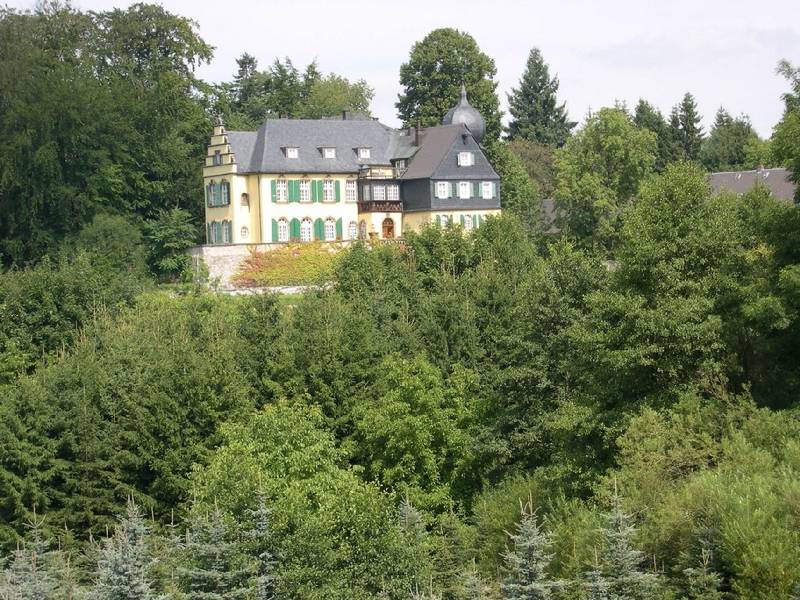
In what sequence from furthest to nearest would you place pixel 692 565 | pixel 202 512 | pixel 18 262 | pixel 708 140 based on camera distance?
pixel 708 140 → pixel 18 262 → pixel 202 512 → pixel 692 565

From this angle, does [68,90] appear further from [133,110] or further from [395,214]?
[395,214]

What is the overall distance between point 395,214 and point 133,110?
45.4 ft

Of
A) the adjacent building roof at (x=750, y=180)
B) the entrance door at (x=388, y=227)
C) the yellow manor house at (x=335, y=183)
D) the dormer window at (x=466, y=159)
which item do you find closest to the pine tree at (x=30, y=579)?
the yellow manor house at (x=335, y=183)

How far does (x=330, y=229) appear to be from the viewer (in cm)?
6581

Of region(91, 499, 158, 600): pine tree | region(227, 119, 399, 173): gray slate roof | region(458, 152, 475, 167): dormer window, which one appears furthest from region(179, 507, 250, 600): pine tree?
region(458, 152, 475, 167): dormer window

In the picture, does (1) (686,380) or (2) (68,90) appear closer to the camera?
(1) (686,380)

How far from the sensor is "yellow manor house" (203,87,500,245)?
65125mm

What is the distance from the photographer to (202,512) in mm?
31453

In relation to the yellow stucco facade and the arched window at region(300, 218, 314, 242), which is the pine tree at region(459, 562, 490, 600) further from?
the arched window at region(300, 218, 314, 242)

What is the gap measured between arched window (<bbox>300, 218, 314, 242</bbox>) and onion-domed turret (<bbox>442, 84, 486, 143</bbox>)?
10.6 m

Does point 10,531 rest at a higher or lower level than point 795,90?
lower

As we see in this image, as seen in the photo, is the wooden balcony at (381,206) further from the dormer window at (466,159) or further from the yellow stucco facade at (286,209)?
the dormer window at (466,159)

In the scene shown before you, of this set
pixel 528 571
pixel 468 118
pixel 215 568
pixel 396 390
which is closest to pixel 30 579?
pixel 215 568

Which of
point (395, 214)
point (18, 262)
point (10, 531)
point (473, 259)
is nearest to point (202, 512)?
point (10, 531)
